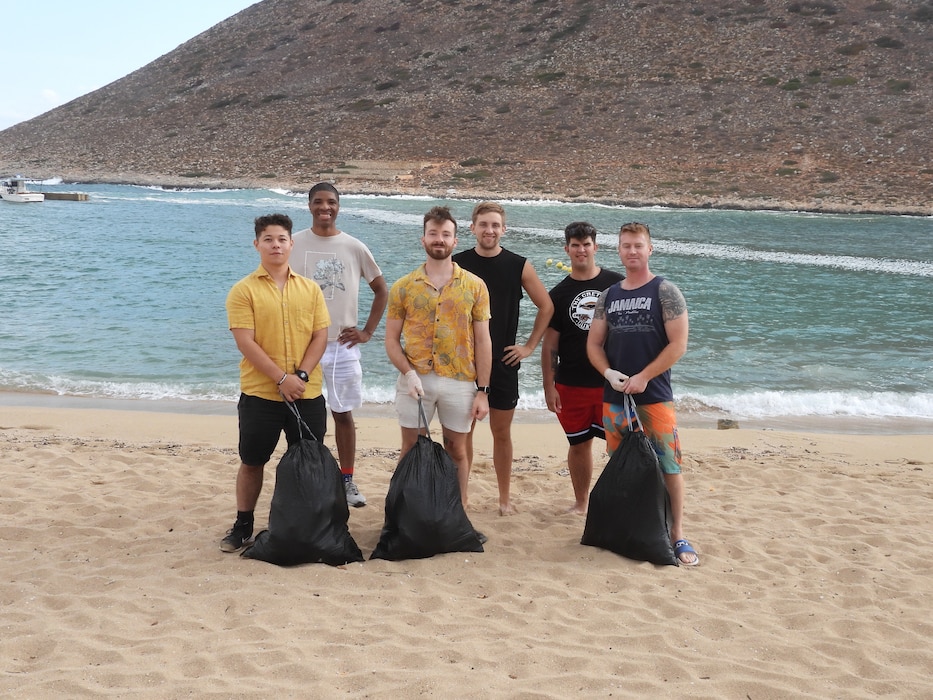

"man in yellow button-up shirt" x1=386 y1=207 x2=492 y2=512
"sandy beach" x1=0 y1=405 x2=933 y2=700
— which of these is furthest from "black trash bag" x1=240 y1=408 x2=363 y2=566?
"man in yellow button-up shirt" x1=386 y1=207 x2=492 y2=512

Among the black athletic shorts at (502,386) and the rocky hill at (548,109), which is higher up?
the rocky hill at (548,109)

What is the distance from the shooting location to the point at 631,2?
6338 centimetres

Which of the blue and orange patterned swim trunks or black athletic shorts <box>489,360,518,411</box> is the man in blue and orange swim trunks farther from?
black athletic shorts <box>489,360,518,411</box>

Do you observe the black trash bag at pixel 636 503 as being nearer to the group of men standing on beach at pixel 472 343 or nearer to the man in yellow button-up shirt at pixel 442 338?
the group of men standing on beach at pixel 472 343

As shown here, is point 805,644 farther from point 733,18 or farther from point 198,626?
point 733,18

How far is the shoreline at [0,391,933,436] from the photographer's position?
305 inches

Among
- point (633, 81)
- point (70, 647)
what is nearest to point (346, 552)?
point (70, 647)

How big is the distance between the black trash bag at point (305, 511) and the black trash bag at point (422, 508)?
256mm

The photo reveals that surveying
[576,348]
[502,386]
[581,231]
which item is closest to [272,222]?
[502,386]

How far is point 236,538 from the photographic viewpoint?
13.4 feet

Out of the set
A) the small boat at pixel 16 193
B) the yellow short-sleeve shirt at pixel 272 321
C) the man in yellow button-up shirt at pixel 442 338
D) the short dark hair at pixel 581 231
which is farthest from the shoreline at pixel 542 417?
the small boat at pixel 16 193

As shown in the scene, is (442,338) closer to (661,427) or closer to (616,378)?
(616,378)

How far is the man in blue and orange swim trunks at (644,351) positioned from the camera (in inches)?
156

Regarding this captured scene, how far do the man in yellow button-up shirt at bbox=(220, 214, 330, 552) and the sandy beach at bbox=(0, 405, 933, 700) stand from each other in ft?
2.07
